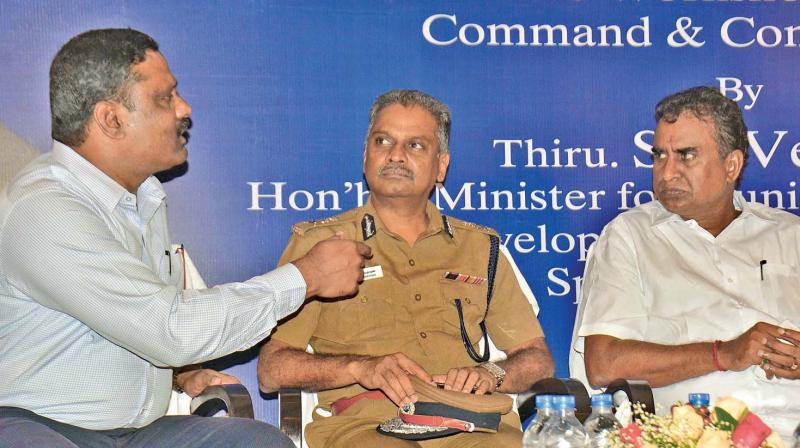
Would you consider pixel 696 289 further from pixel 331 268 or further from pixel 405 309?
pixel 331 268

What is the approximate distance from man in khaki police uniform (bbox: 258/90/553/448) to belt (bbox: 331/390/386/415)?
0.09ft

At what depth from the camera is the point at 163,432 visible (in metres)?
3.51

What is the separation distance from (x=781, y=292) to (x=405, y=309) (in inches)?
66.9

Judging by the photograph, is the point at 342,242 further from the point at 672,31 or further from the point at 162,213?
the point at 672,31

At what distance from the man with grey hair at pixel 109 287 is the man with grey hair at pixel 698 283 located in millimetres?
1398

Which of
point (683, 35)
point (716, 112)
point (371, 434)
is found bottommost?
point (371, 434)

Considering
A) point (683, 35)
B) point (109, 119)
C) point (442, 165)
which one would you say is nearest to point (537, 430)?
point (442, 165)

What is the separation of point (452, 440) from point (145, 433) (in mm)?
1154

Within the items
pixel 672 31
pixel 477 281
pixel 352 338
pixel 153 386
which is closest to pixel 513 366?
pixel 477 281

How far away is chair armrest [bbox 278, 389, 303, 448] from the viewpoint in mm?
3971

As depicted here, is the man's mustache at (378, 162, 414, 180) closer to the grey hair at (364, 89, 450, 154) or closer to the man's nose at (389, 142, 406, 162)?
the man's nose at (389, 142, 406, 162)

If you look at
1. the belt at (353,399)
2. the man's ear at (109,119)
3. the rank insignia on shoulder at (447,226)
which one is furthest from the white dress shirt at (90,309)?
the rank insignia on shoulder at (447,226)

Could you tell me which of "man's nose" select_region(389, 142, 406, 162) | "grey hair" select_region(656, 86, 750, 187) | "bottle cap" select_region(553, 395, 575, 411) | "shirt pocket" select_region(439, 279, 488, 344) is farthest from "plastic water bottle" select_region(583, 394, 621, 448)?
"grey hair" select_region(656, 86, 750, 187)

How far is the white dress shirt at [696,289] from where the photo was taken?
4.48m
